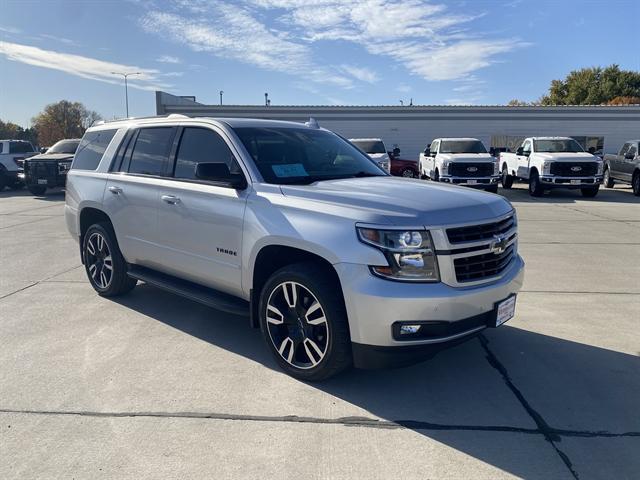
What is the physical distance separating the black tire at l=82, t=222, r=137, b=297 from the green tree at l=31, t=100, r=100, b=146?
94803 mm

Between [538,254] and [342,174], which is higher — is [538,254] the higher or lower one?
the lower one

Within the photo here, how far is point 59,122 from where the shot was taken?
92938mm

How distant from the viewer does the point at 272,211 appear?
12.8ft

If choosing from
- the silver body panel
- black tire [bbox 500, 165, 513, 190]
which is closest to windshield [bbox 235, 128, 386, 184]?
the silver body panel

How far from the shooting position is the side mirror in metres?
3.99

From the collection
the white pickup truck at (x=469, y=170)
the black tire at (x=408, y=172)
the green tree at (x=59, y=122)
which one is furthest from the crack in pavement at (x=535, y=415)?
the green tree at (x=59, y=122)

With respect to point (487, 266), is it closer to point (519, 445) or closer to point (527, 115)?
point (519, 445)

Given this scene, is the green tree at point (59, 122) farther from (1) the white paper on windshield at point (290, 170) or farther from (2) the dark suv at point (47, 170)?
(1) the white paper on windshield at point (290, 170)

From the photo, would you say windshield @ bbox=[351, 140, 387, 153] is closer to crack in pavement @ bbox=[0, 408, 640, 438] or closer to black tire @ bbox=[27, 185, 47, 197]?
black tire @ bbox=[27, 185, 47, 197]

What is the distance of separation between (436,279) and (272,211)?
132 centimetres

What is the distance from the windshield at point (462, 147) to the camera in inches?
754

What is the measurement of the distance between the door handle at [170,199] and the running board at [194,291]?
77cm

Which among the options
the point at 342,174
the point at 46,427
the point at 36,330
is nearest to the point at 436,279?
the point at 342,174

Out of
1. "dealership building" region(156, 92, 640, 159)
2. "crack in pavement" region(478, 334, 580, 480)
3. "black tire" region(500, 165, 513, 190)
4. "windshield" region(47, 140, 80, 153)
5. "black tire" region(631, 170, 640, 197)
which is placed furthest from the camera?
"dealership building" region(156, 92, 640, 159)
